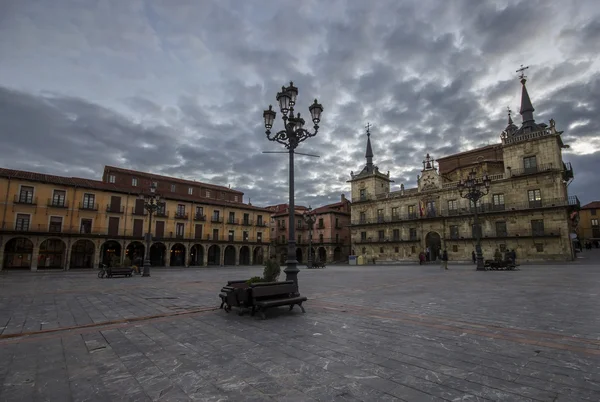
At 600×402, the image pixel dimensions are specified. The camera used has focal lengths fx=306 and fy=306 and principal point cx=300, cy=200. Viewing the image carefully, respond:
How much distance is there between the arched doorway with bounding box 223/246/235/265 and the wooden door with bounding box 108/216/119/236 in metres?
15.5

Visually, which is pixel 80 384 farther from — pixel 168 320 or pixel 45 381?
pixel 168 320

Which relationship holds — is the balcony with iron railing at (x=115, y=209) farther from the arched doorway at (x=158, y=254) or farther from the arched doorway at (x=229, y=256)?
the arched doorway at (x=229, y=256)

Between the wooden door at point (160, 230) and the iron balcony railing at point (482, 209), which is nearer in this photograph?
the iron balcony railing at point (482, 209)

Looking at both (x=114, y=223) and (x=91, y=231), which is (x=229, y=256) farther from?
(x=91, y=231)

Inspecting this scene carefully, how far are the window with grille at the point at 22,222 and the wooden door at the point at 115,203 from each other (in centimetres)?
696

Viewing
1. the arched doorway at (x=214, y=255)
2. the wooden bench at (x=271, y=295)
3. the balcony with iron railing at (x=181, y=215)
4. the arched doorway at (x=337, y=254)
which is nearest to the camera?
the wooden bench at (x=271, y=295)

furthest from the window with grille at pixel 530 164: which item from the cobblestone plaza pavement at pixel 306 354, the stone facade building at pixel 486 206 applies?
the cobblestone plaza pavement at pixel 306 354

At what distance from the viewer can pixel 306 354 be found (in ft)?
12.3

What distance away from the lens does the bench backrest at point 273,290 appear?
6031 millimetres

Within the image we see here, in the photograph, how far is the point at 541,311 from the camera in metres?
6.20

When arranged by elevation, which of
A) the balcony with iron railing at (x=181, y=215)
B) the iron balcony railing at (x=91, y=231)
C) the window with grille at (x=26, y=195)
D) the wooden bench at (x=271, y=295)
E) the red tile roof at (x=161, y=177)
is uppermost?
the red tile roof at (x=161, y=177)

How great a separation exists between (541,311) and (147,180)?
4324 centimetres

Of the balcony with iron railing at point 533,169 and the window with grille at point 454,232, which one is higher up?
the balcony with iron railing at point 533,169

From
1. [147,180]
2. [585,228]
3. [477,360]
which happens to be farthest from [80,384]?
[585,228]
